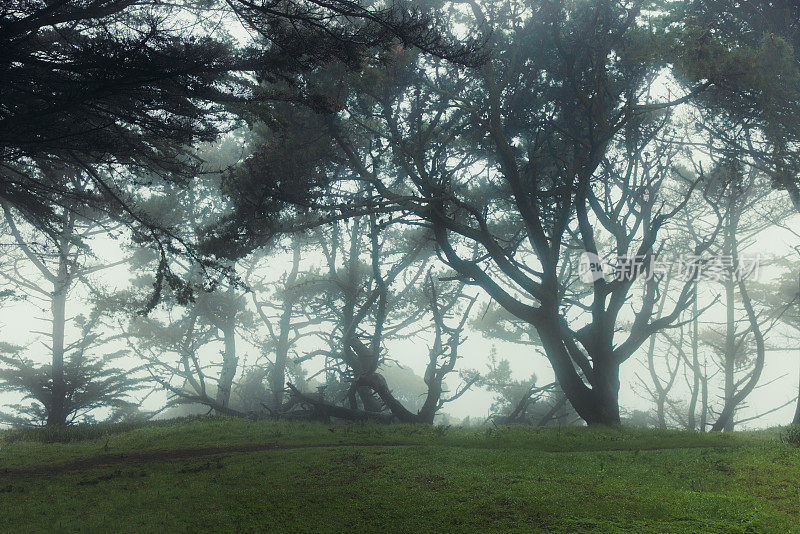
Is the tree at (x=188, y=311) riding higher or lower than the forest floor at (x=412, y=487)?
higher

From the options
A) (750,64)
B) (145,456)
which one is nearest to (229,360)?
(145,456)

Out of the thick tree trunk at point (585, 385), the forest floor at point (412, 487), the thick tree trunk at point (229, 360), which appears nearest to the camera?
the forest floor at point (412, 487)

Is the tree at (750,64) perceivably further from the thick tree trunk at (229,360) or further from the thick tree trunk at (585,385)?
the thick tree trunk at (229,360)

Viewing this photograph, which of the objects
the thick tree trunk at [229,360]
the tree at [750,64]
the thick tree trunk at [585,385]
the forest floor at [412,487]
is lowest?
the forest floor at [412,487]

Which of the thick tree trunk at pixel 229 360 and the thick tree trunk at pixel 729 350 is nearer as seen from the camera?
the thick tree trunk at pixel 729 350

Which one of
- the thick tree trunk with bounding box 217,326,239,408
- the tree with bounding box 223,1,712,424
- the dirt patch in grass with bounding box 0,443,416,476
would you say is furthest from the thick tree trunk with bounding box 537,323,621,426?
the thick tree trunk with bounding box 217,326,239,408

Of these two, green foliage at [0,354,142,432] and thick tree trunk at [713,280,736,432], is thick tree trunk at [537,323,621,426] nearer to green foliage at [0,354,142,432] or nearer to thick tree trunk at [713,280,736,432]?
thick tree trunk at [713,280,736,432]

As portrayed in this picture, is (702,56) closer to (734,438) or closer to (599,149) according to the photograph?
(599,149)

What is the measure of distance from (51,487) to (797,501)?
9056 mm

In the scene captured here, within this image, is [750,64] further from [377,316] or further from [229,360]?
[229,360]

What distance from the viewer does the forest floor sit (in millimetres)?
5086

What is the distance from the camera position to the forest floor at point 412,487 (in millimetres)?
5086

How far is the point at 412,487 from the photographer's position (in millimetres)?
→ 6188

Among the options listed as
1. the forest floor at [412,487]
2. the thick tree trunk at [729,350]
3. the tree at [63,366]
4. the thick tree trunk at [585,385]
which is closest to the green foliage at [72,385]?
the tree at [63,366]
